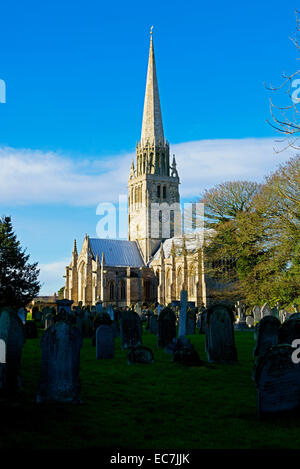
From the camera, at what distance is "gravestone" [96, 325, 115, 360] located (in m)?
12.9

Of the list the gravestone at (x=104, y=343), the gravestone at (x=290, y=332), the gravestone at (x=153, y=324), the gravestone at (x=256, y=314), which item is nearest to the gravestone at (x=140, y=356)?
the gravestone at (x=104, y=343)

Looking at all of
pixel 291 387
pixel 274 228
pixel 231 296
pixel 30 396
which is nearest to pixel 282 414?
pixel 291 387

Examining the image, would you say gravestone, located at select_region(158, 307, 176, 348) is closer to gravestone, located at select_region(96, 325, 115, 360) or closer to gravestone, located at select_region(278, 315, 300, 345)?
gravestone, located at select_region(96, 325, 115, 360)

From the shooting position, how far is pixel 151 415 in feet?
23.0

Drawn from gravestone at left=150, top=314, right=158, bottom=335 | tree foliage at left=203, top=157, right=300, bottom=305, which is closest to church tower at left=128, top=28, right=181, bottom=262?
tree foliage at left=203, top=157, right=300, bottom=305

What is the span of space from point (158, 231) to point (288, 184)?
37.3 m

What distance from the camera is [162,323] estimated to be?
1530 cm

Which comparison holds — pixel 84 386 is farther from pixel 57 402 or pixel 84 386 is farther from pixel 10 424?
pixel 10 424

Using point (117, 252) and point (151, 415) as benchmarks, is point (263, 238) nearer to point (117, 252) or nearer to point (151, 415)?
point (151, 415)

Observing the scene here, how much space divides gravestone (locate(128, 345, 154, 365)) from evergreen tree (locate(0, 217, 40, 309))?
1938cm

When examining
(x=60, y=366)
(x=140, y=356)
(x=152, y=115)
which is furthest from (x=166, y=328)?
(x=152, y=115)

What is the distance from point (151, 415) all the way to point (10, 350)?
2.95 meters

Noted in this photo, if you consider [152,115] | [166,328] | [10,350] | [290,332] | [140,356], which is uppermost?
[152,115]
